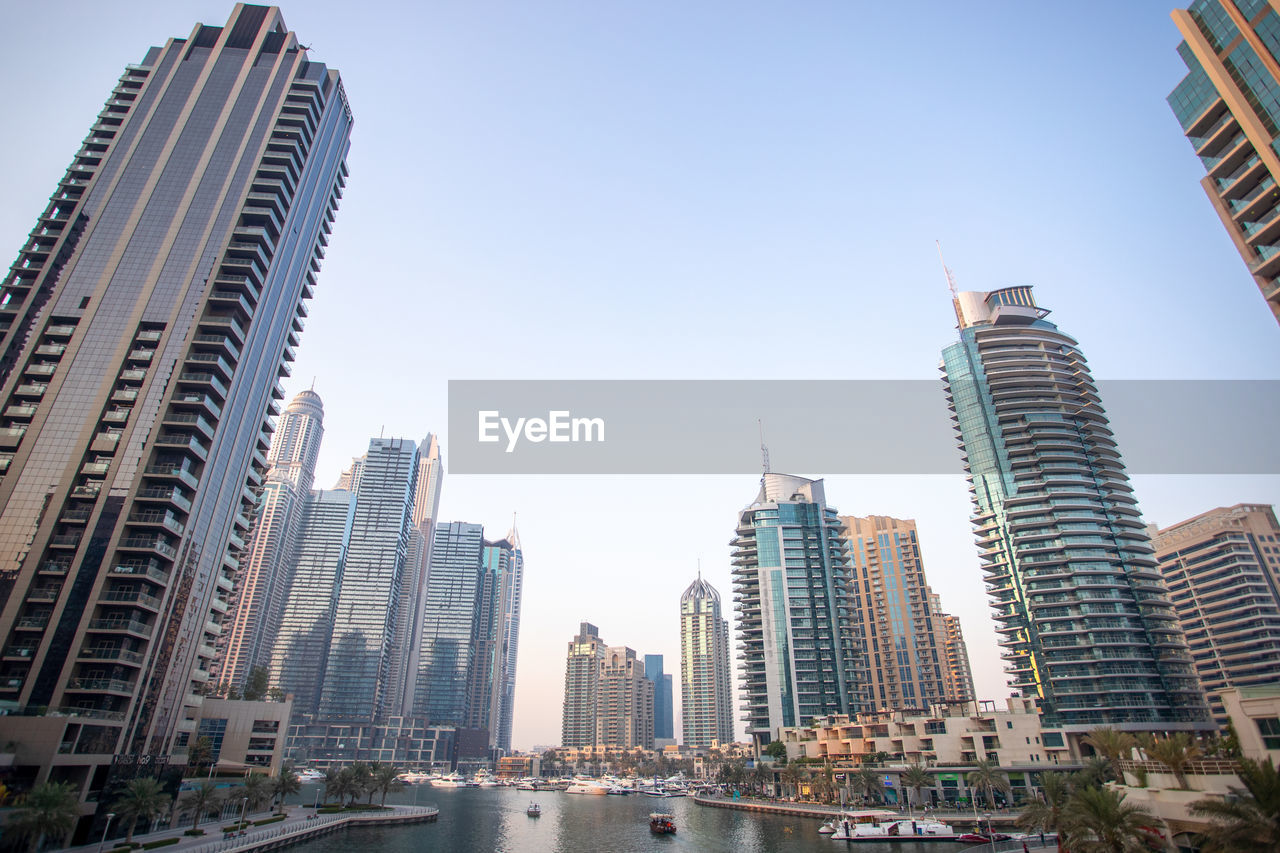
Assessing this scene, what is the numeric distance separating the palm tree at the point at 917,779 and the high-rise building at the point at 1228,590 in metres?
103

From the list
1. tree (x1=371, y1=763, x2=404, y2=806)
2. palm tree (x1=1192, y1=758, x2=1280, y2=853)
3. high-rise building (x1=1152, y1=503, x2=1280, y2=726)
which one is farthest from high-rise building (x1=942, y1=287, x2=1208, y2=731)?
tree (x1=371, y1=763, x2=404, y2=806)

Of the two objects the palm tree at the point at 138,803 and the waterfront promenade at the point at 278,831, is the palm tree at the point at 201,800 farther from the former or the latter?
the palm tree at the point at 138,803

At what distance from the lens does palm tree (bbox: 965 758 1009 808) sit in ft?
282

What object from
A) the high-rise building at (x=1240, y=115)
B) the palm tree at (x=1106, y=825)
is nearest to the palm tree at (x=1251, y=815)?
the palm tree at (x=1106, y=825)

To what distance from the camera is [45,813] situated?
1678 inches

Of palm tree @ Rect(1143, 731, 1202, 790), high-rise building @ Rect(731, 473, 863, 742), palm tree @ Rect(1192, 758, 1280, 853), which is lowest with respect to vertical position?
palm tree @ Rect(1192, 758, 1280, 853)

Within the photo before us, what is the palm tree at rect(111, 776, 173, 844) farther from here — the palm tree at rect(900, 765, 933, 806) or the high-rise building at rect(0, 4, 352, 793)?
the palm tree at rect(900, 765, 933, 806)

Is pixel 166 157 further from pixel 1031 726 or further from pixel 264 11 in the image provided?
pixel 1031 726

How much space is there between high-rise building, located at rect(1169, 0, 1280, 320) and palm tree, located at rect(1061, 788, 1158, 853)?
52.2m

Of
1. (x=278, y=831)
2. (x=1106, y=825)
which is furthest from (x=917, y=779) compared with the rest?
(x=278, y=831)

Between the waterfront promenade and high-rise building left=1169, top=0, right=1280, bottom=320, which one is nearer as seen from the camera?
the waterfront promenade

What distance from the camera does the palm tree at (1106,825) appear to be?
3469 centimetres

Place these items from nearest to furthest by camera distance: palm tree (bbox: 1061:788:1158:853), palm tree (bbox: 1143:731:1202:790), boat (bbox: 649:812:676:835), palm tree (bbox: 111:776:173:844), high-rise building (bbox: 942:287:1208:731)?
palm tree (bbox: 1061:788:1158:853) < palm tree (bbox: 1143:731:1202:790) < palm tree (bbox: 111:776:173:844) < boat (bbox: 649:812:676:835) < high-rise building (bbox: 942:287:1208:731)

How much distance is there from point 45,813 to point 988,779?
97443mm
